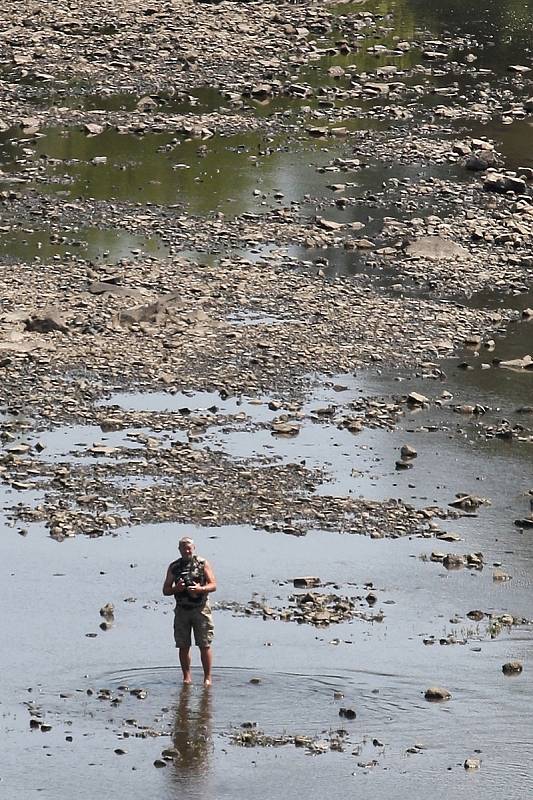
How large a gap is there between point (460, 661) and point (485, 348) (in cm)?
1082

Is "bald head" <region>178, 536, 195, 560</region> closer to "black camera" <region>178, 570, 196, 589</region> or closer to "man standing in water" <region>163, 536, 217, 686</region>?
"man standing in water" <region>163, 536, 217, 686</region>

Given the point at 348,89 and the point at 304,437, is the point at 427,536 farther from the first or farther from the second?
the point at 348,89

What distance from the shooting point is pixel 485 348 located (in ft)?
95.2

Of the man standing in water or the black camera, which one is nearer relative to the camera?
the man standing in water

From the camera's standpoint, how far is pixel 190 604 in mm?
18641

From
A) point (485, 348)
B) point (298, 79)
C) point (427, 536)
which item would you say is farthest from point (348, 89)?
point (427, 536)

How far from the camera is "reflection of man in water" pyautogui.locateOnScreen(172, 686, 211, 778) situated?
1672 cm

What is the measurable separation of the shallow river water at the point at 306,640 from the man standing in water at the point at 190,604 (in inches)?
11.3

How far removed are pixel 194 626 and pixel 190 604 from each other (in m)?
0.23

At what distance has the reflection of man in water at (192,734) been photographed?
1672 cm

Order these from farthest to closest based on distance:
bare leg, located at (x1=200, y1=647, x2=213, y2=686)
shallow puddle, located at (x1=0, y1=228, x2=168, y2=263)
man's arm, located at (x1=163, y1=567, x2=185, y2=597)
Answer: shallow puddle, located at (x1=0, y1=228, x2=168, y2=263)
man's arm, located at (x1=163, y1=567, x2=185, y2=597)
bare leg, located at (x1=200, y1=647, x2=213, y2=686)

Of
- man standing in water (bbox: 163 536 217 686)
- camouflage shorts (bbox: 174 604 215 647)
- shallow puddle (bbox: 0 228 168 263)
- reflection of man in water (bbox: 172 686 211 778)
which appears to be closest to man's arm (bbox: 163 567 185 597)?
man standing in water (bbox: 163 536 217 686)

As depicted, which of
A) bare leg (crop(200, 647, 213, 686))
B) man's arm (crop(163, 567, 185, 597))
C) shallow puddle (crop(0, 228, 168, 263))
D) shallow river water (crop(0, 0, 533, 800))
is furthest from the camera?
shallow puddle (crop(0, 228, 168, 263))

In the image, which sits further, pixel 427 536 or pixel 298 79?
pixel 298 79
